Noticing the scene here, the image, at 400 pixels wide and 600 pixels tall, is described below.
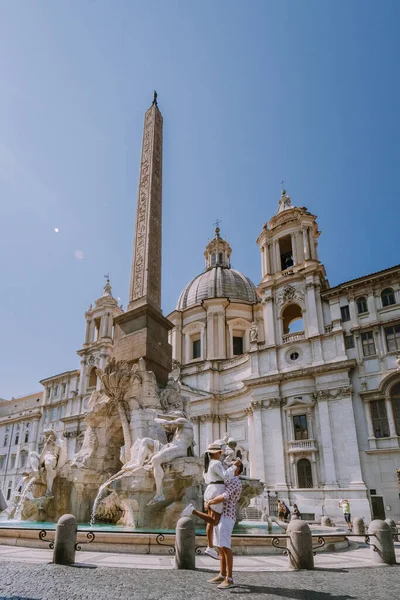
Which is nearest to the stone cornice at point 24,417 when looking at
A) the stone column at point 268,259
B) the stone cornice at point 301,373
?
the stone cornice at point 301,373

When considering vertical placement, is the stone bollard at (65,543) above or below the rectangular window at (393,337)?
below

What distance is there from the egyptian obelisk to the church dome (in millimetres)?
24538

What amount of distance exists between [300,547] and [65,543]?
3.60 m

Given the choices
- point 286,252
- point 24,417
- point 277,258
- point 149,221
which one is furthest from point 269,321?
point 24,417

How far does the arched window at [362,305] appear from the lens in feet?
97.6

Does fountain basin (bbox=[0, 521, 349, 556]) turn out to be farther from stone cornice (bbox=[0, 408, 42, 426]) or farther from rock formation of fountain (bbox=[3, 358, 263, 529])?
stone cornice (bbox=[0, 408, 42, 426])

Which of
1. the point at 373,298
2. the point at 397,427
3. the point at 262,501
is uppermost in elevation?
the point at 373,298

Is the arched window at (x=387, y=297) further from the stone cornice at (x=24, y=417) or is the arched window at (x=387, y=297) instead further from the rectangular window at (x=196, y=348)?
the stone cornice at (x=24, y=417)

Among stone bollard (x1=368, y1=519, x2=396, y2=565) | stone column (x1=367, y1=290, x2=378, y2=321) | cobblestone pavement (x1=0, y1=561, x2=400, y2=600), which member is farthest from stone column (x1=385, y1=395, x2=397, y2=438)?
cobblestone pavement (x1=0, y1=561, x2=400, y2=600)

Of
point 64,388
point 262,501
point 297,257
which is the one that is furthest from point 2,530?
point 64,388

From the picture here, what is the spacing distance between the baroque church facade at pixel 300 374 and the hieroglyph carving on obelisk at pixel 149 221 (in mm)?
146

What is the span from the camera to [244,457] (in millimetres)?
33219

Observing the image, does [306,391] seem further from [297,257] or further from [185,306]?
[185,306]

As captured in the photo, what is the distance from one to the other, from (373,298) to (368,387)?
637 centimetres
